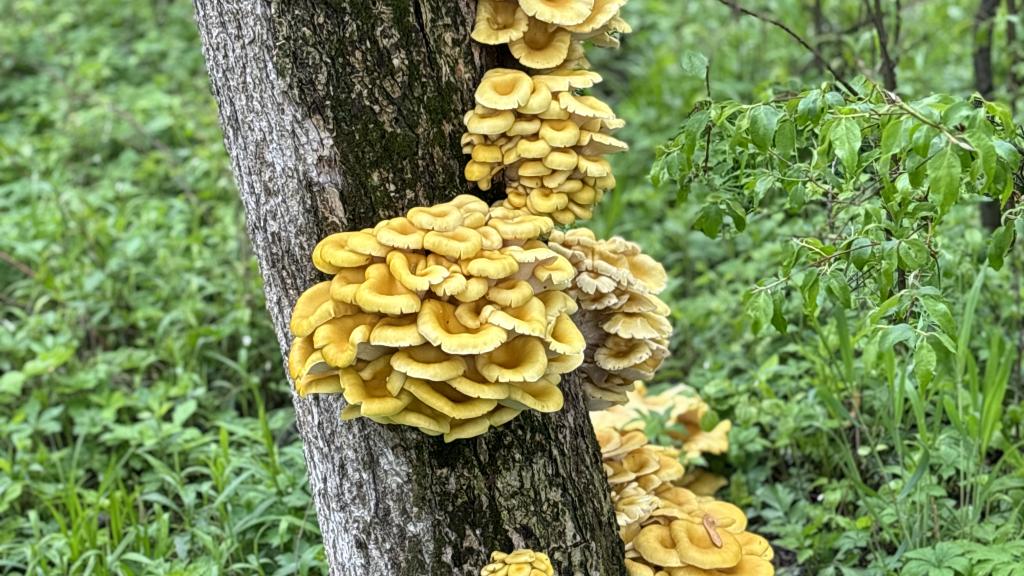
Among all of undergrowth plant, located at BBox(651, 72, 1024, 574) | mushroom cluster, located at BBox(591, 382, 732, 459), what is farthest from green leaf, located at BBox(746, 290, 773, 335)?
mushroom cluster, located at BBox(591, 382, 732, 459)

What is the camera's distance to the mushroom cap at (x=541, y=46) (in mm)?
2508

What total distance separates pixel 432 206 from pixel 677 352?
125 inches

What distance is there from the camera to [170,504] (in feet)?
13.3

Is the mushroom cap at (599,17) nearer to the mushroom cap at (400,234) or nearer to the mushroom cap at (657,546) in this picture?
the mushroom cap at (400,234)

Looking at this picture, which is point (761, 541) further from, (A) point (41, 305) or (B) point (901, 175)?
(A) point (41, 305)

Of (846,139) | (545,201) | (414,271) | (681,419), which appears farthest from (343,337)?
(681,419)

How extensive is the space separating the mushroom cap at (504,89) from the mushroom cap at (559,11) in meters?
0.16

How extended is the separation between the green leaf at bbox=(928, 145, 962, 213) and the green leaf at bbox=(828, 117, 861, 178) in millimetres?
170

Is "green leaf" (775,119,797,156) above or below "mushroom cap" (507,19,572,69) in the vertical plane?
below

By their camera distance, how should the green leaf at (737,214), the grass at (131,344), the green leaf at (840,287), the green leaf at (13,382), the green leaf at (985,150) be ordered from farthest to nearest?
the green leaf at (13,382) < the grass at (131,344) < the green leaf at (737,214) < the green leaf at (840,287) < the green leaf at (985,150)

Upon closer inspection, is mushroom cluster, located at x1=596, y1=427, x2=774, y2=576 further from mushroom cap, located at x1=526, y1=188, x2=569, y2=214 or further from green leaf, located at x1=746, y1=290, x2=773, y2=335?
mushroom cap, located at x1=526, y1=188, x2=569, y2=214

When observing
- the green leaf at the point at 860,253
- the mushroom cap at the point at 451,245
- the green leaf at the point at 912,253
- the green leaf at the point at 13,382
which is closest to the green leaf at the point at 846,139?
the green leaf at the point at 912,253

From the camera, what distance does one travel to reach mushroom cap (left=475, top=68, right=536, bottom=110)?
2402mm

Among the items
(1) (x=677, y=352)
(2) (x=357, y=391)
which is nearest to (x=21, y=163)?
(1) (x=677, y=352)
